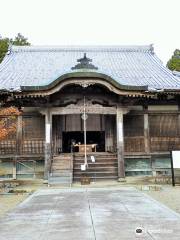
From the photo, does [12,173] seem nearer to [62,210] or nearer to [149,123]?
[149,123]

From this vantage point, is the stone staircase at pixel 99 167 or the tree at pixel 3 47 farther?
the tree at pixel 3 47

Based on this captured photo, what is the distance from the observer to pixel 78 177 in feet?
50.4

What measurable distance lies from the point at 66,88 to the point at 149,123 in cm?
445

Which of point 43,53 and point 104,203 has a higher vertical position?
point 43,53

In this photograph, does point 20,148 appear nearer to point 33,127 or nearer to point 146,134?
point 33,127

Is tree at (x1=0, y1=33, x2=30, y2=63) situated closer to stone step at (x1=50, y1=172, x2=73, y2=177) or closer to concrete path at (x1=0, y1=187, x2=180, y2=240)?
stone step at (x1=50, y1=172, x2=73, y2=177)

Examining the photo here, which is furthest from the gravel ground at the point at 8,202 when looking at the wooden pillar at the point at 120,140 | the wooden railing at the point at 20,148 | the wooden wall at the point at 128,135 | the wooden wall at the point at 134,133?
the wooden wall at the point at 134,133

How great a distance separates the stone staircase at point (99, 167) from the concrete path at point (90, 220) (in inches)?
201

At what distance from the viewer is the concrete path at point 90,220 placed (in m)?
5.69

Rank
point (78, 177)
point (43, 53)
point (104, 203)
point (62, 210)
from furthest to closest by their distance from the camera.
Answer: point (43, 53)
point (78, 177)
point (104, 203)
point (62, 210)

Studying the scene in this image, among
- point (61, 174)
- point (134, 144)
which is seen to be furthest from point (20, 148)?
point (134, 144)

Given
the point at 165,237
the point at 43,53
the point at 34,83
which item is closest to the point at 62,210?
the point at 165,237

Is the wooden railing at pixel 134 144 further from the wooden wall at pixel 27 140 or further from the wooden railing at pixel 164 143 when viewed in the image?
the wooden wall at pixel 27 140

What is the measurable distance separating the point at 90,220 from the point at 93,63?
1726cm
